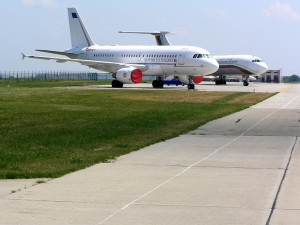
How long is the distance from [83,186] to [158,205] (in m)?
2.11

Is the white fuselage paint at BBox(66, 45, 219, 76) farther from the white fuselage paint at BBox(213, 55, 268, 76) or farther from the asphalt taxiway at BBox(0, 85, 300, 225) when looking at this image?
the asphalt taxiway at BBox(0, 85, 300, 225)

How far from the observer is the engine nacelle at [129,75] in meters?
64.1

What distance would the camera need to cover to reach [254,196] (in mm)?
11031

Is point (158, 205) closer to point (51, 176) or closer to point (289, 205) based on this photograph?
point (289, 205)

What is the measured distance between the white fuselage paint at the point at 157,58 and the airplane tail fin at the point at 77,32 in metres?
0.94

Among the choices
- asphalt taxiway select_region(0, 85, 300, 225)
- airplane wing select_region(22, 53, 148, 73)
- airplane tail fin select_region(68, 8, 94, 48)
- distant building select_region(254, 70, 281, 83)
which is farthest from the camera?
distant building select_region(254, 70, 281, 83)

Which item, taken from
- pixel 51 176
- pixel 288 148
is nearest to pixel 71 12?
pixel 288 148

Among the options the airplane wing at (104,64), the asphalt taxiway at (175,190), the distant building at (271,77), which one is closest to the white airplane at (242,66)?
the airplane wing at (104,64)

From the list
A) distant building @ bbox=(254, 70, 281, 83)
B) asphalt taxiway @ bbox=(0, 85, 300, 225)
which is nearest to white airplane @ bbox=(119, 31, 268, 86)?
distant building @ bbox=(254, 70, 281, 83)

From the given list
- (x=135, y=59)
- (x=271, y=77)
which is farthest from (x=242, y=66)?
(x=271, y=77)

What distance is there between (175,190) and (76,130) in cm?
1177

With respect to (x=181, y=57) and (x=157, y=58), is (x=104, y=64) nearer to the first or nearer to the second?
(x=157, y=58)

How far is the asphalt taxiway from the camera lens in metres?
9.38

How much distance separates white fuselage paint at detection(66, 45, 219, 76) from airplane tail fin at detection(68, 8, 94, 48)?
94cm
